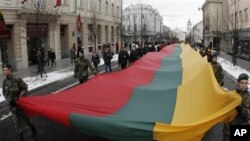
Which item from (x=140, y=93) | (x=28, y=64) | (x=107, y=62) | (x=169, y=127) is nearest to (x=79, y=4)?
(x=28, y=64)

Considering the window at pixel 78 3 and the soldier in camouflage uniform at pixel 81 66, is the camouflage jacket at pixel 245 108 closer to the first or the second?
the soldier in camouflage uniform at pixel 81 66

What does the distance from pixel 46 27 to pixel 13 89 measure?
27269mm

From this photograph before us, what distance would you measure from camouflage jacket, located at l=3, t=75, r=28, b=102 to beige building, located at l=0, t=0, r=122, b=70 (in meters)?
16.7

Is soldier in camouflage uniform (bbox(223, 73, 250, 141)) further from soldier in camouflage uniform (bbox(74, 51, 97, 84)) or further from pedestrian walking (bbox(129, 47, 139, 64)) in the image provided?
pedestrian walking (bbox(129, 47, 139, 64))

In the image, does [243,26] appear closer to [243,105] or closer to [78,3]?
[78,3]

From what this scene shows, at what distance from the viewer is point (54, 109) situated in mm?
7957

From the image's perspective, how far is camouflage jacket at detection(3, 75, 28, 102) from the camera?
9242mm

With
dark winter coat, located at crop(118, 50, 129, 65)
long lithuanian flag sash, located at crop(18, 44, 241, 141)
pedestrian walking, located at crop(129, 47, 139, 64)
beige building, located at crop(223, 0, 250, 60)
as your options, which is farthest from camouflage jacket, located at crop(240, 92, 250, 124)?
beige building, located at crop(223, 0, 250, 60)

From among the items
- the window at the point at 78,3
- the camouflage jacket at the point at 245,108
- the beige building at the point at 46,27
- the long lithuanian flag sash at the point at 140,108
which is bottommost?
the long lithuanian flag sash at the point at 140,108

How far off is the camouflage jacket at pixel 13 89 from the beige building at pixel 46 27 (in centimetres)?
1673

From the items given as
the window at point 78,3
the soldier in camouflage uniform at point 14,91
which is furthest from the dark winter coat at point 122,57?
the window at point 78,3

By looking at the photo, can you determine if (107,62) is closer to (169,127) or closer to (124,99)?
(124,99)

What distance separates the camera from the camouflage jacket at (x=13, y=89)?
364 inches

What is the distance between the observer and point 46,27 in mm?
35844
